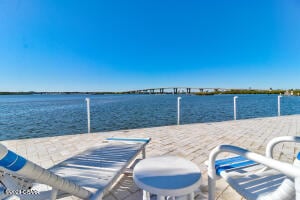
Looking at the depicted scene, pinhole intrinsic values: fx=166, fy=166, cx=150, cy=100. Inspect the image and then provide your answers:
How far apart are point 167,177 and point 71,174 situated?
812 millimetres

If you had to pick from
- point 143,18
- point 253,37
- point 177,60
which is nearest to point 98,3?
point 143,18

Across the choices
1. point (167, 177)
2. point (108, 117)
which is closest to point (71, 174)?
point (167, 177)

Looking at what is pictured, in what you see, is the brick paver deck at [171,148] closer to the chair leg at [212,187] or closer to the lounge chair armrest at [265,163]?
Answer: the chair leg at [212,187]

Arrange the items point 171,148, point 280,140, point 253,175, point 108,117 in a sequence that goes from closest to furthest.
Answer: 1. point 253,175
2. point 280,140
3. point 171,148
4. point 108,117

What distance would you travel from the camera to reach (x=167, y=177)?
1.02 metres

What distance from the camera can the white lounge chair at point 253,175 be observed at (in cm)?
81

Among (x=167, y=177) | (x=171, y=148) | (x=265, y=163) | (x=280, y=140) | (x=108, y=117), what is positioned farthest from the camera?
(x=108, y=117)

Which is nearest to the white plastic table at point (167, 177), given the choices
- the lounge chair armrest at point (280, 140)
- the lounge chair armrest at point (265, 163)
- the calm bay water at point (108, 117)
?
the lounge chair armrest at point (265, 163)

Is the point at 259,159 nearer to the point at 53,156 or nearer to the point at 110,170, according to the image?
the point at 110,170

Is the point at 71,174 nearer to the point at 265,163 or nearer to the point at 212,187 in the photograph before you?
the point at 212,187

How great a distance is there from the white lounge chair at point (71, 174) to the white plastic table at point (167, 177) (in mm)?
305

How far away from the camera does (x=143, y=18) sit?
1536 cm

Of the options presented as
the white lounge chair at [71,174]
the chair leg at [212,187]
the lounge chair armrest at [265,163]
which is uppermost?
the lounge chair armrest at [265,163]

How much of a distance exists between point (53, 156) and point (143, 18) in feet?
49.6
